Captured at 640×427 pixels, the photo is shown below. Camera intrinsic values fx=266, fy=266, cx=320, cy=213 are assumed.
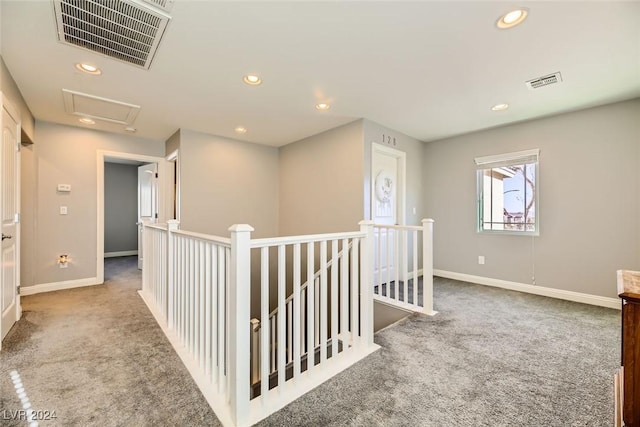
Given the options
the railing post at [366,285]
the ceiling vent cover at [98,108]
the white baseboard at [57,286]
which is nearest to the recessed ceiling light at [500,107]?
the railing post at [366,285]

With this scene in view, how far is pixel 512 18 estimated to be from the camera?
1.68 m

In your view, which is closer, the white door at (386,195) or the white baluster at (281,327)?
the white baluster at (281,327)

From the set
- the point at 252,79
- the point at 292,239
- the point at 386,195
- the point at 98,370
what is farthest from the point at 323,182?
the point at 98,370

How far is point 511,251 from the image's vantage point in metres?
3.72

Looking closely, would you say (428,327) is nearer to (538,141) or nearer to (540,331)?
(540,331)

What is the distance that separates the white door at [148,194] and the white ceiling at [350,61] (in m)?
1.40

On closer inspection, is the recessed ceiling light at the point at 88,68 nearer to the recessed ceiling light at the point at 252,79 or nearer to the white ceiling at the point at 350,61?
the white ceiling at the point at 350,61

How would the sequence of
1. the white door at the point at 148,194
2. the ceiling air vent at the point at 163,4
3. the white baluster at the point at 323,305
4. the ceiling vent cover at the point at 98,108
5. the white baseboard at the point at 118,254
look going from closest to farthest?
the ceiling air vent at the point at 163,4, the white baluster at the point at 323,305, the ceiling vent cover at the point at 98,108, the white door at the point at 148,194, the white baseboard at the point at 118,254

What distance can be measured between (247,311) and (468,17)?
220 cm

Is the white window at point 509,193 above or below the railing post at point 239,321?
above

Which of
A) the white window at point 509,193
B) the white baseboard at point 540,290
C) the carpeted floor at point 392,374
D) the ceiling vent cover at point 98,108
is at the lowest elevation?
the carpeted floor at point 392,374

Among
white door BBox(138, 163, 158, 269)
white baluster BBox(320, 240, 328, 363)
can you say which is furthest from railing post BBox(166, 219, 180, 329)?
white door BBox(138, 163, 158, 269)

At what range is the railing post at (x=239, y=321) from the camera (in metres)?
1.35

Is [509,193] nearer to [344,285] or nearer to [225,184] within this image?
[344,285]
